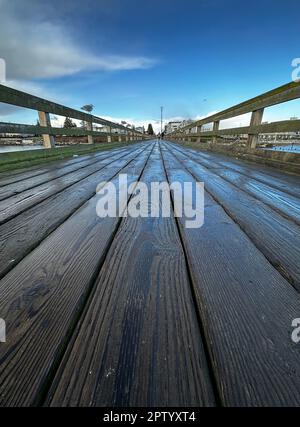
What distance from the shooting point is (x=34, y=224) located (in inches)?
42.8

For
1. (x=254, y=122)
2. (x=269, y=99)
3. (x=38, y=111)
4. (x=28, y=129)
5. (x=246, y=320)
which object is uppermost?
(x=269, y=99)

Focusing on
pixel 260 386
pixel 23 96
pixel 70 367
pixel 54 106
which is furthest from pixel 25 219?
pixel 54 106

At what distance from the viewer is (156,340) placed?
480 mm

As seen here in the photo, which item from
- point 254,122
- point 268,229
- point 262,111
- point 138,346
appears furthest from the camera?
point 254,122

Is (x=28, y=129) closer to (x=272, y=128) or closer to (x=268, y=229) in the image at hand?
(x=268, y=229)

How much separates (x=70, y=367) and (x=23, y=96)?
11.0ft

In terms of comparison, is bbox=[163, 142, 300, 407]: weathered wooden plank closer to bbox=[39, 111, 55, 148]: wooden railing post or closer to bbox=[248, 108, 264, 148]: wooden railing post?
bbox=[248, 108, 264, 148]: wooden railing post

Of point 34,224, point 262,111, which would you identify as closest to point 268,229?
point 34,224

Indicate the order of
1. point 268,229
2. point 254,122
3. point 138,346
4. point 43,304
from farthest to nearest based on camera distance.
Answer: point 254,122 < point 268,229 < point 43,304 < point 138,346

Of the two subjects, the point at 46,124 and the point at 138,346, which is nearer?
the point at 138,346

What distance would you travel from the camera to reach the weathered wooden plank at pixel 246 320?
39cm

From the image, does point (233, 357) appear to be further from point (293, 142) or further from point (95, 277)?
point (293, 142)

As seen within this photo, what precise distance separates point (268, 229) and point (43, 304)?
107 centimetres
